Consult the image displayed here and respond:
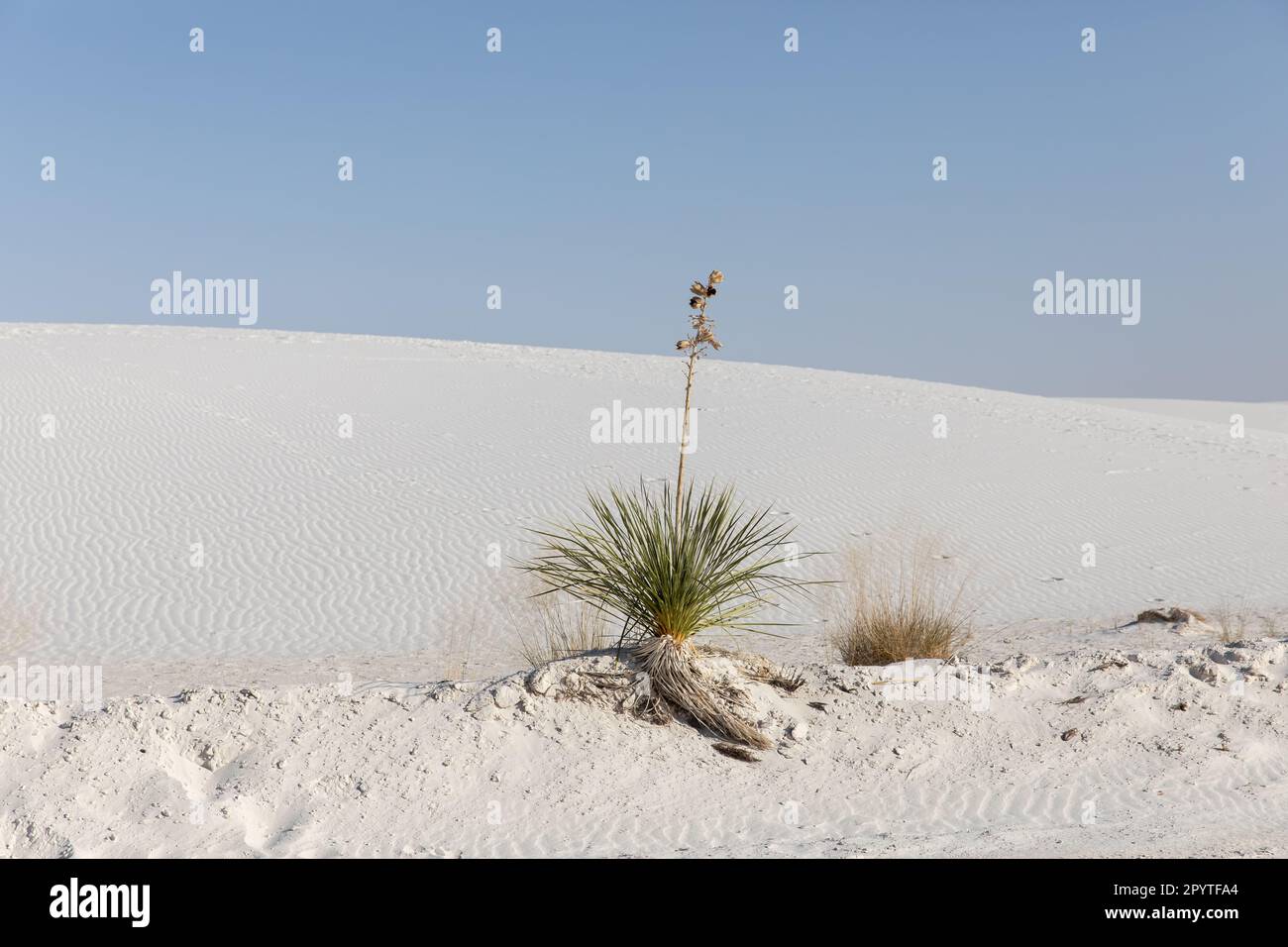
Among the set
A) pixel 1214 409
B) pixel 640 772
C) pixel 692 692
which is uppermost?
pixel 1214 409

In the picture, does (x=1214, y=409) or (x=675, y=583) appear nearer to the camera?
(x=675, y=583)

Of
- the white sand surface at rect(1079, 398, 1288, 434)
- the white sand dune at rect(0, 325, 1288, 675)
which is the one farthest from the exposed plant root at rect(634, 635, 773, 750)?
the white sand surface at rect(1079, 398, 1288, 434)

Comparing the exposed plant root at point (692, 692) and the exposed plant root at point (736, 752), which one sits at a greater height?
the exposed plant root at point (692, 692)

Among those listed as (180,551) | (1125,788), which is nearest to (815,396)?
(180,551)

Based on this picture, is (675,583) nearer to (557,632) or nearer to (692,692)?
(692,692)

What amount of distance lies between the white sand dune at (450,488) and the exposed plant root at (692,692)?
3017mm

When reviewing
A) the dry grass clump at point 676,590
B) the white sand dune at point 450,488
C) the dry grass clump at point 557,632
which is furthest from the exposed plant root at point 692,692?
the white sand dune at point 450,488

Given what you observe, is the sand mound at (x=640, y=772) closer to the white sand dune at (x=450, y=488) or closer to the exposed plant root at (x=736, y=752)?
the exposed plant root at (x=736, y=752)

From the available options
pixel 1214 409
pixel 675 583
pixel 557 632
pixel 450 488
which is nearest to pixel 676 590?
pixel 675 583

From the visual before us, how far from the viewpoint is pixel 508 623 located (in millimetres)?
11398

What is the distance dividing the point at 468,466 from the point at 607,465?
2.49 metres

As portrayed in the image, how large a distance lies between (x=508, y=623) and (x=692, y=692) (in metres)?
5.61

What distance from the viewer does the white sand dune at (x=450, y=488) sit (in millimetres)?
13148
